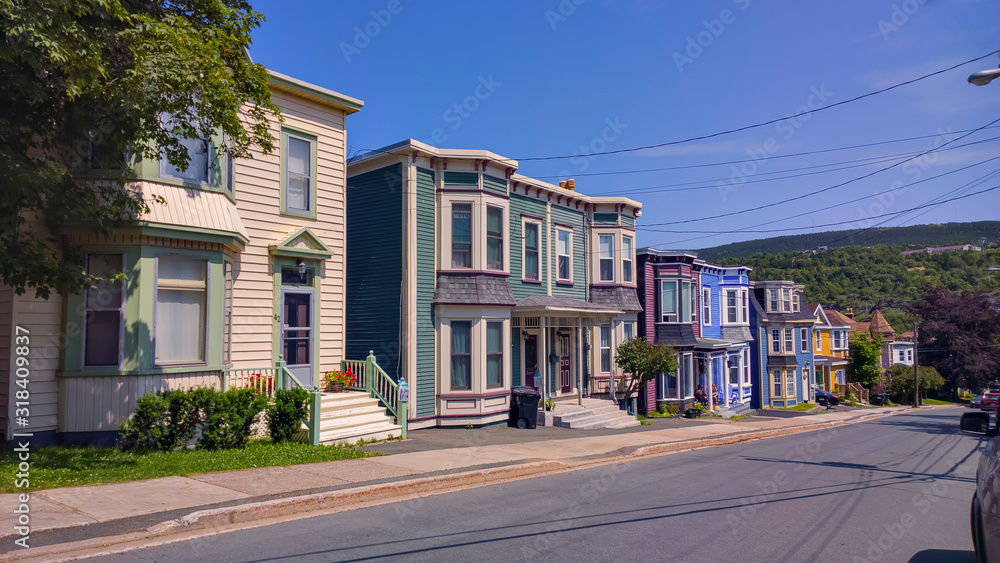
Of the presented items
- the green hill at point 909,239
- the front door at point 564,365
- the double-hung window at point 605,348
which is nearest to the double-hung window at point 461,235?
the front door at point 564,365

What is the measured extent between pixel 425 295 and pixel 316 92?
5935 millimetres

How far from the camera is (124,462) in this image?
997cm

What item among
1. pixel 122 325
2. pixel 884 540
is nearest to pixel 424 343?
pixel 122 325

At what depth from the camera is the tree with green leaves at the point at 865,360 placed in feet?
189

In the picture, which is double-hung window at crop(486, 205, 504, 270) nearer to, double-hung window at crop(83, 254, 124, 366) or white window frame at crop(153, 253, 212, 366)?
white window frame at crop(153, 253, 212, 366)

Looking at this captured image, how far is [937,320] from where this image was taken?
5875 cm

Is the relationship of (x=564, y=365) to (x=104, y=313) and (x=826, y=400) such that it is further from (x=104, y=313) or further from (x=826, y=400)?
(x=826, y=400)

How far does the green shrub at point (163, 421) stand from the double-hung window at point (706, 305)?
27.8 m

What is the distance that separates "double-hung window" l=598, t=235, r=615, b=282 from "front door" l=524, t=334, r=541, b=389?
4.80 metres

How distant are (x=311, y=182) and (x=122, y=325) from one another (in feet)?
18.2

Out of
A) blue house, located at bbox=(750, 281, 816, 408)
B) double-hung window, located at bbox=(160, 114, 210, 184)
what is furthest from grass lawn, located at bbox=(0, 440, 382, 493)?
blue house, located at bbox=(750, 281, 816, 408)

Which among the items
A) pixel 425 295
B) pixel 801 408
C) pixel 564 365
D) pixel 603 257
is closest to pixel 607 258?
pixel 603 257

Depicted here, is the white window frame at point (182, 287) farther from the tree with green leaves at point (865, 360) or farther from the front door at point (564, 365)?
the tree with green leaves at point (865, 360)

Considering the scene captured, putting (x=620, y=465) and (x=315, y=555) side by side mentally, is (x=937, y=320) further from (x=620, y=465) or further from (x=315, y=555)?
(x=315, y=555)
